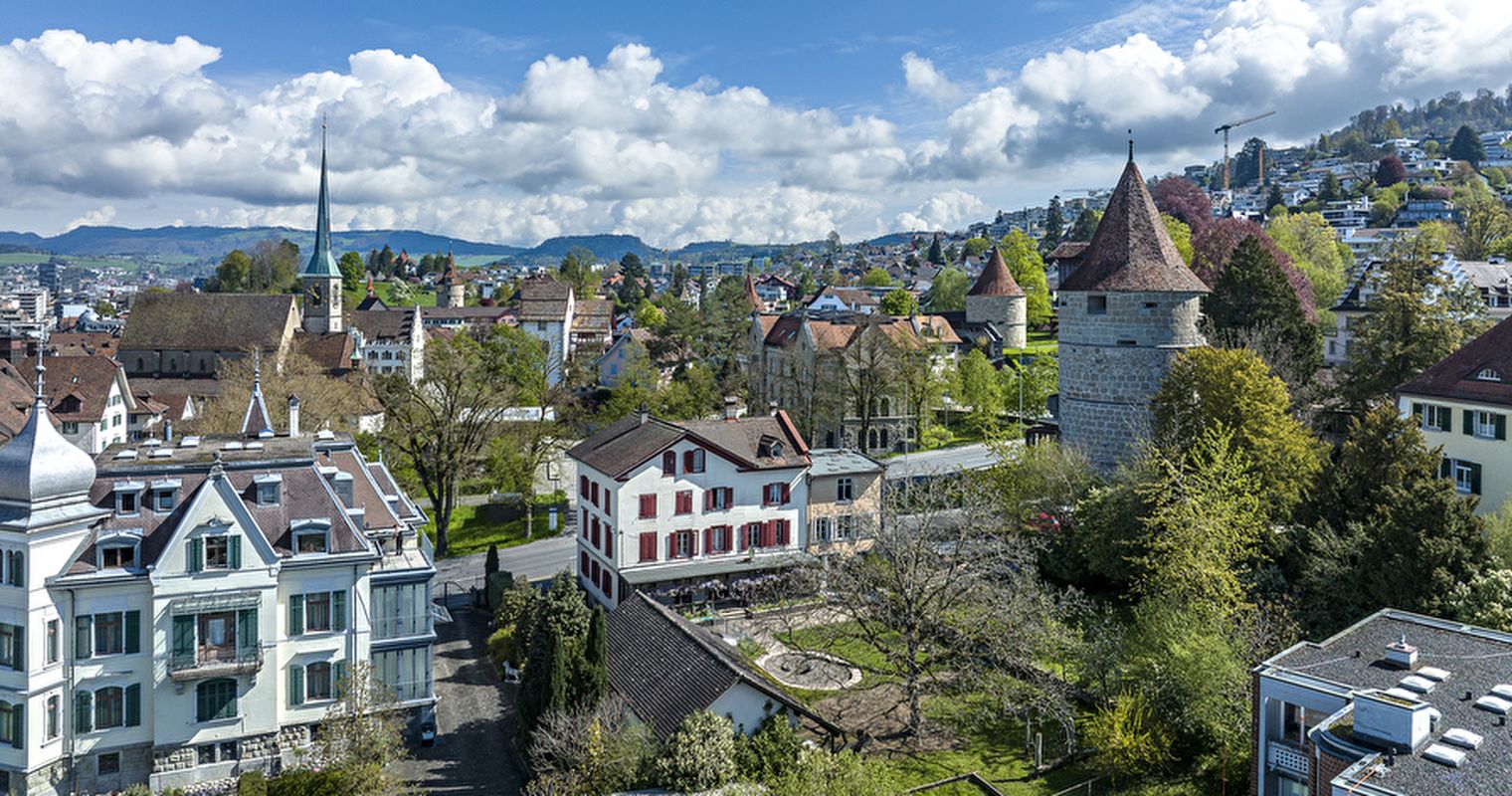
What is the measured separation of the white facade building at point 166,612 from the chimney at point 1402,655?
24865 mm

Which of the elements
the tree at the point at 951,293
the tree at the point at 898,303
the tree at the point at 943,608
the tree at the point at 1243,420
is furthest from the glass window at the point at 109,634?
the tree at the point at 951,293

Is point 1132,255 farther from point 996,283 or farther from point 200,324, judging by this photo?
point 200,324

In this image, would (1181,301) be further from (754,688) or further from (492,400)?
(492,400)

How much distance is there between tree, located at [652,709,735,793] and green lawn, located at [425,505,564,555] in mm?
30570

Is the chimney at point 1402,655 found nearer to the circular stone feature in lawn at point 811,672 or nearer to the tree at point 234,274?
the circular stone feature in lawn at point 811,672

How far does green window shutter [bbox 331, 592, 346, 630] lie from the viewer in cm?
2916

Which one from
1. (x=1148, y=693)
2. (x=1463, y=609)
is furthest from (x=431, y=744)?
(x=1463, y=609)

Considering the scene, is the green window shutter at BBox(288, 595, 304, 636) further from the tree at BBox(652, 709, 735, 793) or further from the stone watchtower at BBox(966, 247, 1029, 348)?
the stone watchtower at BBox(966, 247, 1029, 348)

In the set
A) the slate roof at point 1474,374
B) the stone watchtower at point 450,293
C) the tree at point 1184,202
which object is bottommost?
the slate roof at point 1474,374

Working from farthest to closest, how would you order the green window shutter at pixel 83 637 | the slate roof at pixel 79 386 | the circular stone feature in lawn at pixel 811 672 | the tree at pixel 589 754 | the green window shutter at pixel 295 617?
1. the slate roof at pixel 79 386
2. the circular stone feature in lawn at pixel 811 672
3. the green window shutter at pixel 295 617
4. the green window shutter at pixel 83 637
5. the tree at pixel 589 754

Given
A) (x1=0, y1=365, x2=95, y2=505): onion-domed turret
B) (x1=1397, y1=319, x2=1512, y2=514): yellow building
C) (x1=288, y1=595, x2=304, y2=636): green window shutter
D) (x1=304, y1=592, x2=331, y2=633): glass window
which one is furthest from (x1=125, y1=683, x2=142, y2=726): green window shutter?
(x1=1397, y1=319, x2=1512, y2=514): yellow building

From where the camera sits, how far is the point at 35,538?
85.3 ft

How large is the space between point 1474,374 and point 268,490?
40394 millimetres

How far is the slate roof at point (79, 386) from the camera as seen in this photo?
64.2m
